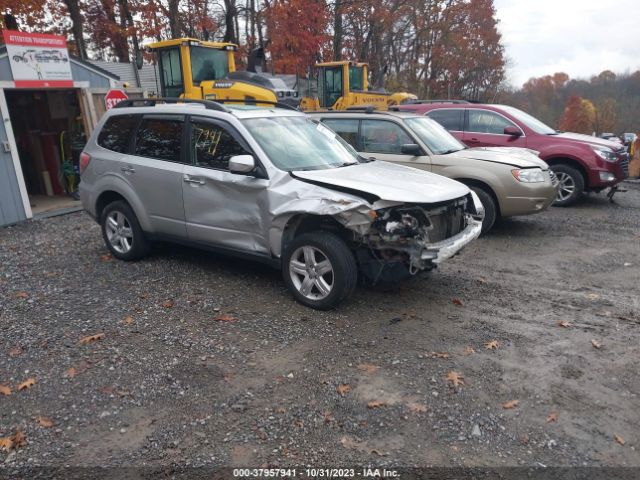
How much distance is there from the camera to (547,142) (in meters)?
9.34

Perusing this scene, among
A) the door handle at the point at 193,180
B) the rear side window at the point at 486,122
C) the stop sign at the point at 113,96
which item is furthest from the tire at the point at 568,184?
the stop sign at the point at 113,96

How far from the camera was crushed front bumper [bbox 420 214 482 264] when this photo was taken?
4.50 meters

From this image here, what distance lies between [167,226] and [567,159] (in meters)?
7.50

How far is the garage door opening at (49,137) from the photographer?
11.3 m

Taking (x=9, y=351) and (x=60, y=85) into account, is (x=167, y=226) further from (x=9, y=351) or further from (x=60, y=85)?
(x=60, y=85)

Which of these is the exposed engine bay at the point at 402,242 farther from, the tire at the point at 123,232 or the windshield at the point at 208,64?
the windshield at the point at 208,64

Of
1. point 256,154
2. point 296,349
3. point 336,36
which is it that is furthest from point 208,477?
point 336,36

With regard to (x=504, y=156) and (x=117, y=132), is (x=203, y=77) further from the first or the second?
(x=504, y=156)

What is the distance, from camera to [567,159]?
367 inches

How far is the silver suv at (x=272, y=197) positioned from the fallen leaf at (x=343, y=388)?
114 centimetres

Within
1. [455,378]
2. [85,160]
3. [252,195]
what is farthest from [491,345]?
[85,160]

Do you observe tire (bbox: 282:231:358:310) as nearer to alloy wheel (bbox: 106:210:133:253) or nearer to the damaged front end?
the damaged front end

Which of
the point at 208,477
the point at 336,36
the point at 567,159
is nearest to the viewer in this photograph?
the point at 208,477

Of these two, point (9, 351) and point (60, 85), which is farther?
point (60, 85)
